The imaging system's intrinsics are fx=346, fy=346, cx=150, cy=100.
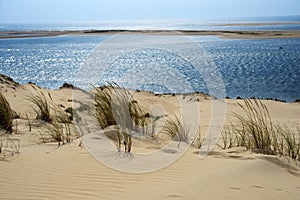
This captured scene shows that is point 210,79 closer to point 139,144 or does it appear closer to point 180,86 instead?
point 180,86

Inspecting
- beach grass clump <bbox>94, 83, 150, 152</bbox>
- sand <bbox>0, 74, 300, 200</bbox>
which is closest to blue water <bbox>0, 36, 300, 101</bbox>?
beach grass clump <bbox>94, 83, 150, 152</bbox>

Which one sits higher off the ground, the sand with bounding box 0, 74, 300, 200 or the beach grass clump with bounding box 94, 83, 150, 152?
the beach grass clump with bounding box 94, 83, 150, 152

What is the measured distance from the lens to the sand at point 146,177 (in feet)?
11.3

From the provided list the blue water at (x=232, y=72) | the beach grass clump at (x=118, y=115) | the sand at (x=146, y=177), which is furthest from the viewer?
the blue water at (x=232, y=72)

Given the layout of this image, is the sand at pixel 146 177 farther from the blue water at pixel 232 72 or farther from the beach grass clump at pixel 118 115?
the blue water at pixel 232 72

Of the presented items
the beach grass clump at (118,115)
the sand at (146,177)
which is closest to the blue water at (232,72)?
the beach grass clump at (118,115)

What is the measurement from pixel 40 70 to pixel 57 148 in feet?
62.0

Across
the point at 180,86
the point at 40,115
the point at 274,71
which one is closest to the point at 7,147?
the point at 40,115

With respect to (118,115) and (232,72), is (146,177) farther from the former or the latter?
(232,72)

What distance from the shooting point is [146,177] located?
3.91 meters

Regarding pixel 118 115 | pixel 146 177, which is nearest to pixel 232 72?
pixel 118 115

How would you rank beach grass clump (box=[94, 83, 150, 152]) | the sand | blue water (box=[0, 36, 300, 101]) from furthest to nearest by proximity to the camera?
1. blue water (box=[0, 36, 300, 101])
2. beach grass clump (box=[94, 83, 150, 152])
3. the sand

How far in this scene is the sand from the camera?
136 inches

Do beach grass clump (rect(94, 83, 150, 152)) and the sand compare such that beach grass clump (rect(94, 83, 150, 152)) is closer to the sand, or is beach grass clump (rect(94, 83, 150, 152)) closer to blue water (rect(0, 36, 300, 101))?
the sand
